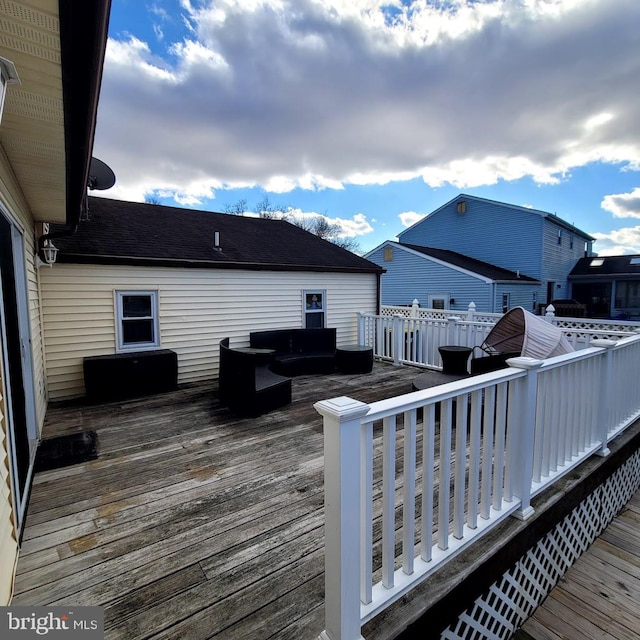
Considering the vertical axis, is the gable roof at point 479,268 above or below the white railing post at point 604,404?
above

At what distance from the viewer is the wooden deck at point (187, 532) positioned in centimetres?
159

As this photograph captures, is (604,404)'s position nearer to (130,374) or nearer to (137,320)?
(130,374)

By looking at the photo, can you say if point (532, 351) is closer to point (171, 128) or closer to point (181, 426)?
point (181, 426)

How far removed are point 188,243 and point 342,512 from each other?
6506mm

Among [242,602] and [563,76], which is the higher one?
[563,76]

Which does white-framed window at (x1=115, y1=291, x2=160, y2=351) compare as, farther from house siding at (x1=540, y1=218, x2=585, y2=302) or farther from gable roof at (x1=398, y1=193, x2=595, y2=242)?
house siding at (x1=540, y1=218, x2=585, y2=302)

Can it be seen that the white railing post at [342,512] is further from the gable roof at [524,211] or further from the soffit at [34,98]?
the gable roof at [524,211]

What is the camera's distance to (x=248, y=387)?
14.1 feet

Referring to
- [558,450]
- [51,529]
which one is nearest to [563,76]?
[558,450]

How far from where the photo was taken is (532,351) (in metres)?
3.96

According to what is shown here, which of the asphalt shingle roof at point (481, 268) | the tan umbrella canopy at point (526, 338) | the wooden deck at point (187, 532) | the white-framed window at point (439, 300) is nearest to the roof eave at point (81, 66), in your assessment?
the wooden deck at point (187, 532)

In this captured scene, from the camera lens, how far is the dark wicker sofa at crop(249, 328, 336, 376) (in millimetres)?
6469

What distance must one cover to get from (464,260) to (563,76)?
8867 mm

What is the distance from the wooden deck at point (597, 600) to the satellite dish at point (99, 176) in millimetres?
6592
